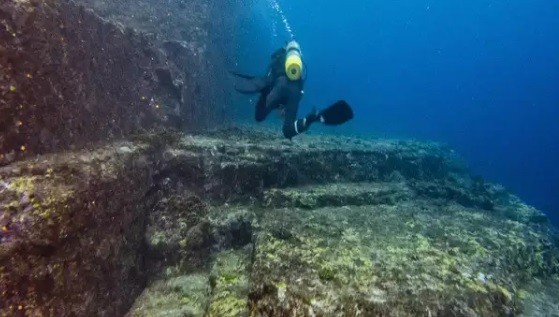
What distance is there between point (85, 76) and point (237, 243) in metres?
3.26

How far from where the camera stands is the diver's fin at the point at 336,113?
654 centimetres

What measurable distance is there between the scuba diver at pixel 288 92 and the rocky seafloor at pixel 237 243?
77 cm

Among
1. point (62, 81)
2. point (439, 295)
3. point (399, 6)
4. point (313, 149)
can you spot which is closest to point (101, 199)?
point (62, 81)

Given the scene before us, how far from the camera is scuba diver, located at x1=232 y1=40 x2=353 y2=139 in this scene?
6.73 meters

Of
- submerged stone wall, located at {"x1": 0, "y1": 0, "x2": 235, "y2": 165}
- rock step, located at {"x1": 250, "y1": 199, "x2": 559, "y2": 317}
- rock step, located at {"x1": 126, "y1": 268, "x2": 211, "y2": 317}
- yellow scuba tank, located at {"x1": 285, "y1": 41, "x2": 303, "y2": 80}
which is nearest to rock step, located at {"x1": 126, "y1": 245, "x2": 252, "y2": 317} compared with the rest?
rock step, located at {"x1": 126, "y1": 268, "x2": 211, "y2": 317}

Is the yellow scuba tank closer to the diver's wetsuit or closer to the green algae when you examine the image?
the diver's wetsuit

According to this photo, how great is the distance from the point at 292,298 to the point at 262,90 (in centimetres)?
542

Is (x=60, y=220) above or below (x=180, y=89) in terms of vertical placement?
below

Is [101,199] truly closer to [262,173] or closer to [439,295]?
[262,173]

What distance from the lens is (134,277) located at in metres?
4.42

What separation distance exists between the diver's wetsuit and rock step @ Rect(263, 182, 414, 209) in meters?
1.44

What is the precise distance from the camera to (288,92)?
7.27m

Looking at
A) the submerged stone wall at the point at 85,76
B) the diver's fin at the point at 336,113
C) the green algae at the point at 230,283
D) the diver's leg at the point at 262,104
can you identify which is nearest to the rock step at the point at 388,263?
the green algae at the point at 230,283

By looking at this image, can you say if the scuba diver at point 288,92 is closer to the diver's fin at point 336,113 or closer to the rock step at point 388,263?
the diver's fin at point 336,113
